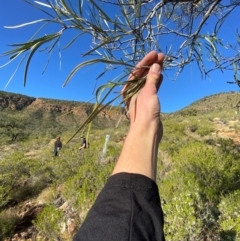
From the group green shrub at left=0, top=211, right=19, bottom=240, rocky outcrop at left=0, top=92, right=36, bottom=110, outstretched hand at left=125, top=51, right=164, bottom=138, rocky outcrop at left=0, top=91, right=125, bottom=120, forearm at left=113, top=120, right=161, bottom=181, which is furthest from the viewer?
rocky outcrop at left=0, top=91, right=125, bottom=120

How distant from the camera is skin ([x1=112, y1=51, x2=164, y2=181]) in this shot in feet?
2.95

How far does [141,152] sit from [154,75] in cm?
36

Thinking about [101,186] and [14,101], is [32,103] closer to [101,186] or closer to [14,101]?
[14,101]

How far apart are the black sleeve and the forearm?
32 mm

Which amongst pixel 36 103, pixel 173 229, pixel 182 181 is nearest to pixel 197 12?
pixel 182 181

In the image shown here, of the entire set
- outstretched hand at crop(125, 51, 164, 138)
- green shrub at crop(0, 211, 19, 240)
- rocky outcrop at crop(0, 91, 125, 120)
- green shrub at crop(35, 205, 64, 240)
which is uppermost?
rocky outcrop at crop(0, 91, 125, 120)

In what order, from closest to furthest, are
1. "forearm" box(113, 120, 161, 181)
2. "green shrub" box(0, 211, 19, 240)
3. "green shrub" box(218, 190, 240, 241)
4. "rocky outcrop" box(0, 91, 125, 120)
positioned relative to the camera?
"forearm" box(113, 120, 161, 181) → "green shrub" box(218, 190, 240, 241) → "green shrub" box(0, 211, 19, 240) → "rocky outcrop" box(0, 91, 125, 120)

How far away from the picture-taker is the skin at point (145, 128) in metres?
0.90

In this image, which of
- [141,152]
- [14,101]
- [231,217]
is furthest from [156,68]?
[14,101]

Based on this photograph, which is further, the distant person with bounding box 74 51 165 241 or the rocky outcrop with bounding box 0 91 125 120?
the rocky outcrop with bounding box 0 91 125 120

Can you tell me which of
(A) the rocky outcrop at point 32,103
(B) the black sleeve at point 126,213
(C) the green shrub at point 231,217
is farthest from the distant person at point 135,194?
(A) the rocky outcrop at point 32,103

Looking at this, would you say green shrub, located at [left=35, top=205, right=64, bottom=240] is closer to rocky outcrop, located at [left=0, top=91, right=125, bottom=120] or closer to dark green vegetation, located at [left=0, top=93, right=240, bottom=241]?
dark green vegetation, located at [left=0, top=93, right=240, bottom=241]

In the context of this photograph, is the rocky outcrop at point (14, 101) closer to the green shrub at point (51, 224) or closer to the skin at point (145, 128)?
the green shrub at point (51, 224)

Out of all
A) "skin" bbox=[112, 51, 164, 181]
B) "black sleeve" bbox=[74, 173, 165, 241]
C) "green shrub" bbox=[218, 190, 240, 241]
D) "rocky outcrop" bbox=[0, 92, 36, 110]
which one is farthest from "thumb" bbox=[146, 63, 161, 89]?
"rocky outcrop" bbox=[0, 92, 36, 110]
